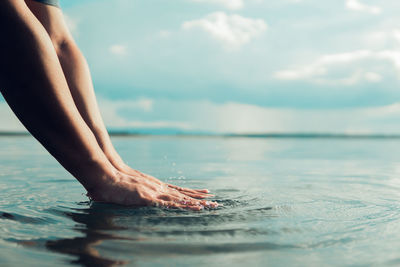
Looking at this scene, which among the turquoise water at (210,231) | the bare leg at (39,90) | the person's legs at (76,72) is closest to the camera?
the turquoise water at (210,231)

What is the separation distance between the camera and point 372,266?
3.55ft

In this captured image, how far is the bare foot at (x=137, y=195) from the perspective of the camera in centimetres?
177

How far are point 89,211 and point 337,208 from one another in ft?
3.70

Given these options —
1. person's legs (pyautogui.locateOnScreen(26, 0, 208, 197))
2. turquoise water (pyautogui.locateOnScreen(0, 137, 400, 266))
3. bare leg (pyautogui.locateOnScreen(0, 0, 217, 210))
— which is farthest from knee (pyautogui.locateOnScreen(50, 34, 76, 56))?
turquoise water (pyautogui.locateOnScreen(0, 137, 400, 266))

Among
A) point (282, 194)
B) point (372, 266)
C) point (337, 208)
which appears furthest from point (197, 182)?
point (372, 266)

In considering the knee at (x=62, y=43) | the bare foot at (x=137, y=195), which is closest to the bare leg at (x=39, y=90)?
the bare foot at (x=137, y=195)

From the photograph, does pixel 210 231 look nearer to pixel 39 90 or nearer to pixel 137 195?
pixel 137 195

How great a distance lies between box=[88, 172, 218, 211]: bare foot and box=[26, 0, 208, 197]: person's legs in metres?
0.30

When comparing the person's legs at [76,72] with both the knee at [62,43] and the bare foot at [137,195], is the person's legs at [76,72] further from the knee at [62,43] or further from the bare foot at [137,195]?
the bare foot at [137,195]

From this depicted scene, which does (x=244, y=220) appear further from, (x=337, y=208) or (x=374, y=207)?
(x=374, y=207)

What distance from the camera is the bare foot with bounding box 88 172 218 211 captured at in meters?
1.77

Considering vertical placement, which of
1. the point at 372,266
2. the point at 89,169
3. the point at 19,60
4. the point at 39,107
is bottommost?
the point at 372,266

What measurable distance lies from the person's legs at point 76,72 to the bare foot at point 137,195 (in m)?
0.30

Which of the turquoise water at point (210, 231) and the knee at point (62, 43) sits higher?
the knee at point (62, 43)
